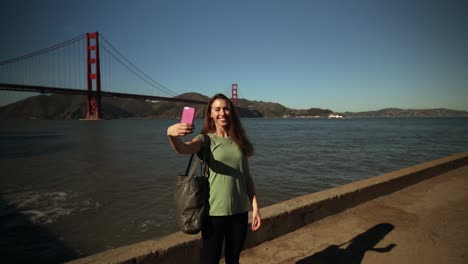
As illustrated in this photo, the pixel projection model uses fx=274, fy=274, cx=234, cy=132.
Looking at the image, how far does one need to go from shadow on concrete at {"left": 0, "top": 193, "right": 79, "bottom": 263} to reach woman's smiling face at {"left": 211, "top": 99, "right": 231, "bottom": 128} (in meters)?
3.26

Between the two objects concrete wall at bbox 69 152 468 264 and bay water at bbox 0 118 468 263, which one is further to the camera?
bay water at bbox 0 118 468 263

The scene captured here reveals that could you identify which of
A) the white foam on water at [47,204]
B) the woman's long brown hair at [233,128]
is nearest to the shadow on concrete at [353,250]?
the woman's long brown hair at [233,128]

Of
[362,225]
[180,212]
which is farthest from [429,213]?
[180,212]

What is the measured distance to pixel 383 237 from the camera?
2859 millimetres

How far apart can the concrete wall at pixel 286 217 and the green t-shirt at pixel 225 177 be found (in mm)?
801

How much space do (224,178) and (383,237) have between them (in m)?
2.17

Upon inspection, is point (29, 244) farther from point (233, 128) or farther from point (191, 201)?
point (233, 128)

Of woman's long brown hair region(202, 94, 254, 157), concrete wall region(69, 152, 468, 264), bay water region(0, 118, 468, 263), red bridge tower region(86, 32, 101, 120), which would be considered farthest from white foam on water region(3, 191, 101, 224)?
red bridge tower region(86, 32, 101, 120)

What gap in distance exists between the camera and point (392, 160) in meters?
12.0

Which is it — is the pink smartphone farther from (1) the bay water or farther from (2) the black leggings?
(1) the bay water

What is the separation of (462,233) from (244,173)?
107 inches

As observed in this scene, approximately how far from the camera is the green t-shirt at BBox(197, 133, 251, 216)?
5.35 feet

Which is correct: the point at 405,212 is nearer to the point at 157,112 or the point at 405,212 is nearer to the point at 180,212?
the point at 180,212

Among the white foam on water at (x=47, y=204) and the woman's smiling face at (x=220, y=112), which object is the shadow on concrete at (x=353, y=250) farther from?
the white foam on water at (x=47, y=204)
